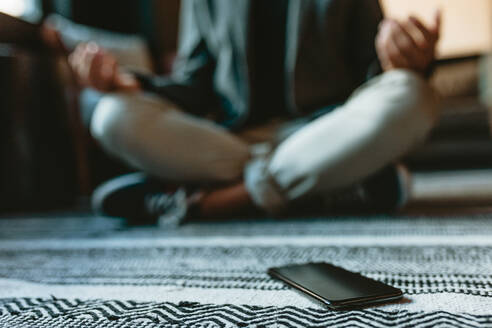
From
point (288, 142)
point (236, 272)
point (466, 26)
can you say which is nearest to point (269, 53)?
point (288, 142)

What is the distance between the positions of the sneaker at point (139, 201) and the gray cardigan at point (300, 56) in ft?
0.68

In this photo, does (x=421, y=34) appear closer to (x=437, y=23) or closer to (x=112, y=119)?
(x=437, y=23)

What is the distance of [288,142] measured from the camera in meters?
0.79

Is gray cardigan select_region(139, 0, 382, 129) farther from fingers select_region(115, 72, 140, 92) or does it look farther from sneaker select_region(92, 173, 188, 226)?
sneaker select_region(92, 173, 188, 226)

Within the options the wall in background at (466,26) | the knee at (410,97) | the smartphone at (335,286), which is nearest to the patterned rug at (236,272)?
the smartphone at (335,286)

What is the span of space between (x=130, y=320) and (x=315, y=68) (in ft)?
2.22

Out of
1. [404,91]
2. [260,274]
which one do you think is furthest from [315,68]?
[260,274]

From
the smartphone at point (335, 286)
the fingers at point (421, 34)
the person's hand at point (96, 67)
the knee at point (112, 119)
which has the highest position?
the fingers at point (421, 34)

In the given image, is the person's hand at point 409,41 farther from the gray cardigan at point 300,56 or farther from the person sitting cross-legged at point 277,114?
the gray cardigan at point 300,56

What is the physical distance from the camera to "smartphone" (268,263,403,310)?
1.15 feet

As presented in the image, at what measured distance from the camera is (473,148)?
1.58m

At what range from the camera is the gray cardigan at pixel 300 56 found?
0.90 m

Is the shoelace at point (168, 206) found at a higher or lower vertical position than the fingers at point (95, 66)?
lower

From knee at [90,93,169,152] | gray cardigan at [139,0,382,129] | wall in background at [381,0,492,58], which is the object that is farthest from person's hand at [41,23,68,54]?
wall in background at [381,0,492,58]
